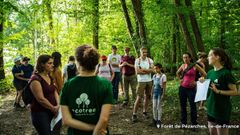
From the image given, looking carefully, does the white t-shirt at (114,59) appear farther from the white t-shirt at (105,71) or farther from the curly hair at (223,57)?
the curly hair at (223,57)

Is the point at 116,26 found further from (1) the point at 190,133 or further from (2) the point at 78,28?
(1) the point at 190,133

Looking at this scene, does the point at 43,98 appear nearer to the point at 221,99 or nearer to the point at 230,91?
the point at 221,99

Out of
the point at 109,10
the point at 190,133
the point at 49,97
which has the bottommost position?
the point at 190,133

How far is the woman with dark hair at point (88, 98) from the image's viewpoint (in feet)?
10.1

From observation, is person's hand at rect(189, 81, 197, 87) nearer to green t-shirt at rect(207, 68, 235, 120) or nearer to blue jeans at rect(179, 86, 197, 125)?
blue jeans at rect(179, 86, 197, 125)

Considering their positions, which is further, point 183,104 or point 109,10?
point 109,10

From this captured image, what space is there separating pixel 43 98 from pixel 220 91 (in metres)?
2.93

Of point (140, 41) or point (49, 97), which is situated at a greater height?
point (140, 41)

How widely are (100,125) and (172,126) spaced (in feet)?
18.9

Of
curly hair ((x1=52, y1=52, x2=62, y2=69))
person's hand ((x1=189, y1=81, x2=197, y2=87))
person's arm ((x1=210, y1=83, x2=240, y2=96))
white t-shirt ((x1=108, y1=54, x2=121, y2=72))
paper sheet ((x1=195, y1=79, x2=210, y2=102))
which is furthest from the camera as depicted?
white t-shirt ((x1=108, y1=54, x2=121, y2=72))

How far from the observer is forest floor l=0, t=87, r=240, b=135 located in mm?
8016

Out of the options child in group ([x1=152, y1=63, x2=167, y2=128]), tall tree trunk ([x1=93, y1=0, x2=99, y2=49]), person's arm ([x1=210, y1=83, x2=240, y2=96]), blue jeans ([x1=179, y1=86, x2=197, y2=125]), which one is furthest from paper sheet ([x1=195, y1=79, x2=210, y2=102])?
tall tree trunk ([x1=93, y1=0, x2=99, y2=49])

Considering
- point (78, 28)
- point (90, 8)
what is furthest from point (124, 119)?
point (78, 28)

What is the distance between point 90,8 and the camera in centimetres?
2014
